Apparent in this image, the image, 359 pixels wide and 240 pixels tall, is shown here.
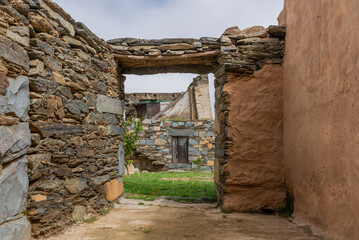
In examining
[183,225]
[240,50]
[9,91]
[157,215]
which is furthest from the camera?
[240,50]

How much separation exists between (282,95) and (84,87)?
9.45 ft

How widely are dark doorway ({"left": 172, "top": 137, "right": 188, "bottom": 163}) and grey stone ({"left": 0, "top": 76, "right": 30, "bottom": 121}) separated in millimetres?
8473

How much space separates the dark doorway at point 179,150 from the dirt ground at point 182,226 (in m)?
6.51

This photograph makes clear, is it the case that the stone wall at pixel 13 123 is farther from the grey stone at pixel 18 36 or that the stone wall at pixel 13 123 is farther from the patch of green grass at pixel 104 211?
the patch of green grass at pixel 104 211

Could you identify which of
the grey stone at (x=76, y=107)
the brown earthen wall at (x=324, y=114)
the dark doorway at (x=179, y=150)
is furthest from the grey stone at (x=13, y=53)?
the dark doorway at (x=179, y=150)

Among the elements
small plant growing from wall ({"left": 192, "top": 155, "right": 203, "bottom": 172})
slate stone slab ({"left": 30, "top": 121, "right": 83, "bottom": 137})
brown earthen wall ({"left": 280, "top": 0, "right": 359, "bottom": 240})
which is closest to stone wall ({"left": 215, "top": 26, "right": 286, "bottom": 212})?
brown earthen wall ({"left": 280, "top": 0, "right": 359, "bottom": 240})

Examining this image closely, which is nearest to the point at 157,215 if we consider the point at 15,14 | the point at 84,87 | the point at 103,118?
the point at 103,118

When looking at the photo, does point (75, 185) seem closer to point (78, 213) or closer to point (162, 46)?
point (78, 213)

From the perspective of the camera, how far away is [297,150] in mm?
3646

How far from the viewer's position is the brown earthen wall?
7.97ft

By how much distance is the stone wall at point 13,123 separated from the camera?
2.31 metres

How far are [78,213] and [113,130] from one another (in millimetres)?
1432

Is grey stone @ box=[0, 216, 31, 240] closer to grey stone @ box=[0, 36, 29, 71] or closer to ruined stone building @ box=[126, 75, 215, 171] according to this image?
grey stone @ box=[0, 36, 29, 71]

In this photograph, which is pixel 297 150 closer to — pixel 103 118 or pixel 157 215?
pixel 157 215
